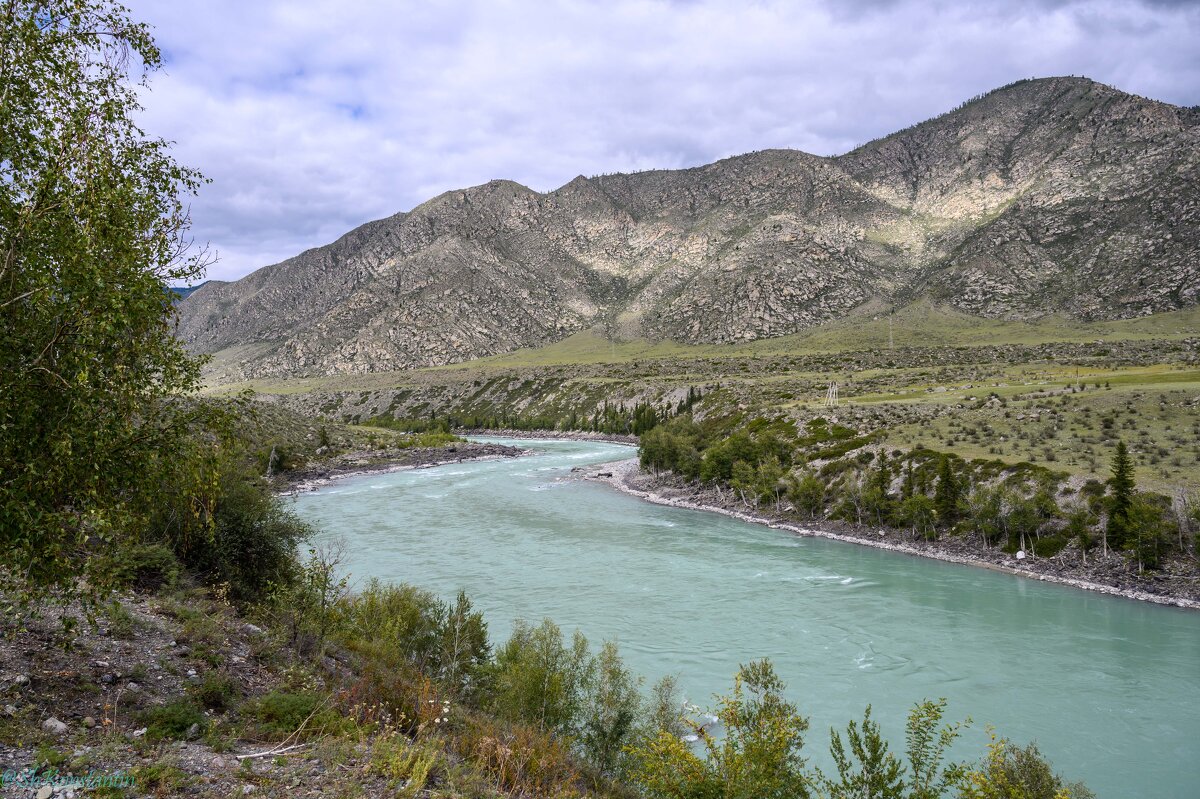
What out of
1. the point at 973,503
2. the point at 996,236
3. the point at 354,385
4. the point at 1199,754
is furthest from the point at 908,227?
the point at 1199,754

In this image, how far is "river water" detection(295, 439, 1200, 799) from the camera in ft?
61.2

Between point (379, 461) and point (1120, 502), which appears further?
point (379, 461)

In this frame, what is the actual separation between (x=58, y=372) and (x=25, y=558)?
2.06 meters

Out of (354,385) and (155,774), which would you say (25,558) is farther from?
(354,385)

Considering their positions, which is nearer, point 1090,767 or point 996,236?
point 1090,767

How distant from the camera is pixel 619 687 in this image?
1532 cm

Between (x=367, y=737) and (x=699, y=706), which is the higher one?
(x=367, y=737)

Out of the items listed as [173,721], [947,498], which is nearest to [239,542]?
[173,721]

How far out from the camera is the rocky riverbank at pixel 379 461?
6844 centimetres

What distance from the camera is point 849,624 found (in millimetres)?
26516

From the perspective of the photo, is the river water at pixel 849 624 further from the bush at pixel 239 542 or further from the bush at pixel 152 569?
the bush at pixel 152 569

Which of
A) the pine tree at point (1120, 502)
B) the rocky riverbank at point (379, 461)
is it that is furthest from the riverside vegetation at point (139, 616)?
the rocky riverbank at point (379, 461)

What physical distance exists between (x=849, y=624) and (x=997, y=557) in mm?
13912

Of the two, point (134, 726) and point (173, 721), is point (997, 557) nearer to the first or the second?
point (173, 721)
